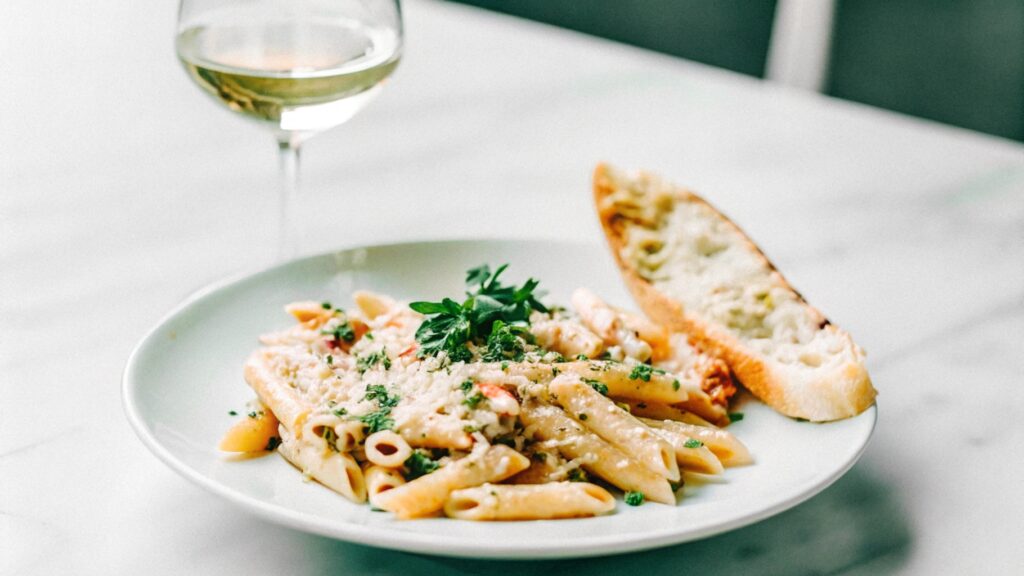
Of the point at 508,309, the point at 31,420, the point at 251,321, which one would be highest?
the point at 508,309

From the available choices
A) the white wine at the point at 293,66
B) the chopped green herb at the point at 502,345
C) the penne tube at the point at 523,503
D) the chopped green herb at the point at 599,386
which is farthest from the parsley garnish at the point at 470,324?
the white wine at the point at 293,66

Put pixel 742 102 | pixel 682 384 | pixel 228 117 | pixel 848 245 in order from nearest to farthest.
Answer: pixel 682 384, pixel 848 245, pixel 228 117, pixel 742 102

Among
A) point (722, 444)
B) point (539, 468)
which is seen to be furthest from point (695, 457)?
point (539, 468)

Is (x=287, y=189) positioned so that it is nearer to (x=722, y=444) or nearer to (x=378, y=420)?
(x=378, y=420)

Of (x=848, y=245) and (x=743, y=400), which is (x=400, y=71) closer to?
(x=848, y=245)

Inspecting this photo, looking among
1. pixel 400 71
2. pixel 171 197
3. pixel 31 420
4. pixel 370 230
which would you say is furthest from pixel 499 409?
pixel 400 71

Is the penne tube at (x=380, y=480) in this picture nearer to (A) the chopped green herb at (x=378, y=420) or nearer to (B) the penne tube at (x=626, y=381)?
(A) the chopped green herb at (x=378, y=420)

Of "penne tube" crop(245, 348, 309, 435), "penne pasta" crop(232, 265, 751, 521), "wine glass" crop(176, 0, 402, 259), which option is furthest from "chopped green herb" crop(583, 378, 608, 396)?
"wine glass" crop(176, 0, 402, 259)

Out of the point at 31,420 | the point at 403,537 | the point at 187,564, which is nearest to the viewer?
the point at 403,537
